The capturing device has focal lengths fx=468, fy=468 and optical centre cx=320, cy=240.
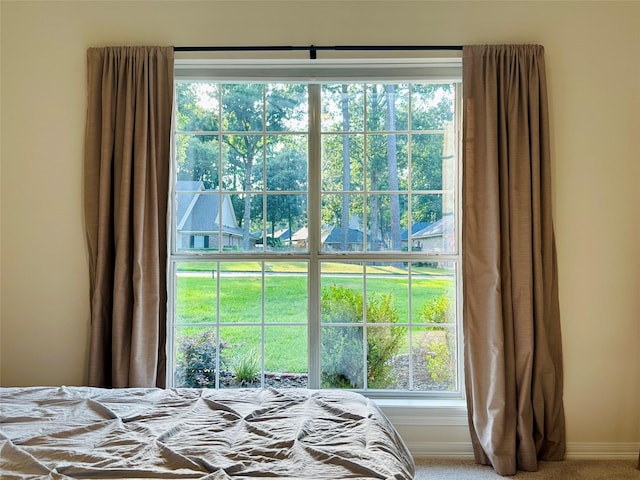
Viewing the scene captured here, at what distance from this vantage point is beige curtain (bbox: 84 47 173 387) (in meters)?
2.43

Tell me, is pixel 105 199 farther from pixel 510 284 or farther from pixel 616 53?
pixel 616 53

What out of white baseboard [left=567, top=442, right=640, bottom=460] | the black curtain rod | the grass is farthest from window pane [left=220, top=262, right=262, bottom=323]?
white baseboard [left=567, top=442, right=640, bottom=460]

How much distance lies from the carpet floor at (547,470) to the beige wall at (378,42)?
0.10 metres

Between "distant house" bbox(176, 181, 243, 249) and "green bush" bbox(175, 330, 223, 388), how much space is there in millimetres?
545

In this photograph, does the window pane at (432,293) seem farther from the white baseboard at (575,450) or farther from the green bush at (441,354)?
the white baseboard at (575,450)

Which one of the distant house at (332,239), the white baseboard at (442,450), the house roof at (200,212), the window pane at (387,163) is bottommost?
the white baseboard at (442,450)

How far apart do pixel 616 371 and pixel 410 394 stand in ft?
3.67

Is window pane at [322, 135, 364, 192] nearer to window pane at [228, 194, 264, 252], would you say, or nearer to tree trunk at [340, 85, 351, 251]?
tree trunk at [340, 85, 351, 251]

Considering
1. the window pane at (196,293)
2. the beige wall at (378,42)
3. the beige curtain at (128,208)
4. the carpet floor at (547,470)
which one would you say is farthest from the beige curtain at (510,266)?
the beige curtain at (128,208)

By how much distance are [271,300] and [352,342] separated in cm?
53

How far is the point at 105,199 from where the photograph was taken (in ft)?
8.07

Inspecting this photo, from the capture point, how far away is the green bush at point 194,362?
2.73 meters

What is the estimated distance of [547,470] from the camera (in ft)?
7.84

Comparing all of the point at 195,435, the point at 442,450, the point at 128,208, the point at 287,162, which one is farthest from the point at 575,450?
the point at 128,208
